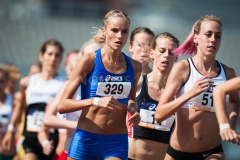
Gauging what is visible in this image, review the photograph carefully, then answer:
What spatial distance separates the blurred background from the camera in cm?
1892

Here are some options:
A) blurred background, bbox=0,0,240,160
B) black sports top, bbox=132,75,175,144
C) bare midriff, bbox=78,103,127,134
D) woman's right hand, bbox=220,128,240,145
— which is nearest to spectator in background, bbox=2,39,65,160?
black sports top, bbox=132,75,175,144

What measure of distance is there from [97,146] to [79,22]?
14811 millimetres

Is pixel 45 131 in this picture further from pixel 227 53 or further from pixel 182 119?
pixel 227 53

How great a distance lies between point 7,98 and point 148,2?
43.4 feet

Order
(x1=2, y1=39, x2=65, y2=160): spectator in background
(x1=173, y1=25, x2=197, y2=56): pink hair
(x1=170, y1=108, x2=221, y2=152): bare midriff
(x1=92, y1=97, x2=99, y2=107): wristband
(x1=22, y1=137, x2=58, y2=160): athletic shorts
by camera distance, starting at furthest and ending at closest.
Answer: (x1=2, y1=39, x2=65, y2=160): spectator in background < (x1=22, y1=137, x2=58, y2=160): athletic shorts < (x1=173, y1=25, x2=197, y2=56): pink hair < (x1=170, y1=108, x2=221, y2=152): bare midriff < (x1=92, y1=97, x2=99, y2=107): wristband

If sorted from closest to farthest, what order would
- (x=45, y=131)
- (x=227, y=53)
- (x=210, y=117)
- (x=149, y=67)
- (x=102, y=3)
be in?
(x=210, y=117) → (x=149, y=67) → (x=45, y=131) → (x=227, y=53) → (x=102, y=3)

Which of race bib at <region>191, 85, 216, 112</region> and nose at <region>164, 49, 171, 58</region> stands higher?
nose at <region>164, 49, 171, 58</region>

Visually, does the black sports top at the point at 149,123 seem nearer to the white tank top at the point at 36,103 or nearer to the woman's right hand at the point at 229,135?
the woman's right hand at the point at 229,135

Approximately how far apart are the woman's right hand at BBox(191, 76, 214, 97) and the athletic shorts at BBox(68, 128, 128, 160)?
3.58ft

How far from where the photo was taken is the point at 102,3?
26.0m

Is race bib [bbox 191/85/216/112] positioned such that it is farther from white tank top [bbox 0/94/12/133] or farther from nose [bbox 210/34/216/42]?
white tank top [bbox 0/94/12/133]

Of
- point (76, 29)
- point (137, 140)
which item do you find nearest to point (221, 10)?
point (76, 29)

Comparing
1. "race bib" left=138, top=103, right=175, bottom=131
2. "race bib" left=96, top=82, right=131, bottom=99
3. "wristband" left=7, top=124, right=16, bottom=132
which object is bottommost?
"race bib" left=138, top=103, right=175, bottom=131

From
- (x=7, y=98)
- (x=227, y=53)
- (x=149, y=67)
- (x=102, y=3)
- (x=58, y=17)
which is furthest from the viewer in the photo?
(x=102, y=3)
